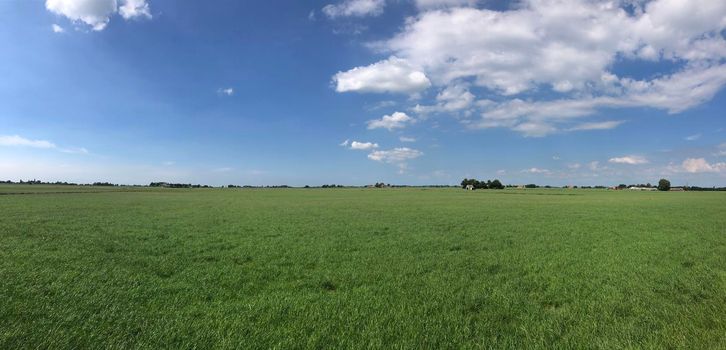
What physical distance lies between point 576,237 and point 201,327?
1733cm

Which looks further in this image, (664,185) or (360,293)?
(664,185)

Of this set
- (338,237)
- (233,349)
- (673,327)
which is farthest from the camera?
(338,237)

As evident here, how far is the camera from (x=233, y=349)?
6348 millimetres

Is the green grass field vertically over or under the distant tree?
under

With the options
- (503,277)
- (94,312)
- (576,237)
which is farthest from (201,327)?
(576,237)

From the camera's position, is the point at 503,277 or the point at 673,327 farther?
the point at 503,277

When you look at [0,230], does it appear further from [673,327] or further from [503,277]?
[673,327]

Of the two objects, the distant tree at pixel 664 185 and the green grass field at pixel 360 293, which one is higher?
the distant tree at pixel 664 185

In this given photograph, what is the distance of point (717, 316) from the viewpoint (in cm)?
763

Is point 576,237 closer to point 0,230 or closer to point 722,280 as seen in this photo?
point 722,280

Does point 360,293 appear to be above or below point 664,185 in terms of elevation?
below

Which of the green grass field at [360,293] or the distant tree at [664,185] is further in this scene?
the distant tree at [664,185]

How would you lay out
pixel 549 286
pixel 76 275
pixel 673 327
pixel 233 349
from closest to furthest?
pixel 233 349 → pixel 673 327 → pixel 549 286 → pixel 76 275

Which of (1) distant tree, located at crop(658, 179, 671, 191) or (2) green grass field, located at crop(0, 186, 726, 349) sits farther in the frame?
(1) distant tree, located at crop(658, 179, 671, 191)
